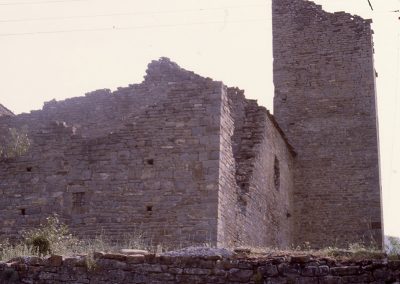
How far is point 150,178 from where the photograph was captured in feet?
38.9

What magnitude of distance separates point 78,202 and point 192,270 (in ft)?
18.6

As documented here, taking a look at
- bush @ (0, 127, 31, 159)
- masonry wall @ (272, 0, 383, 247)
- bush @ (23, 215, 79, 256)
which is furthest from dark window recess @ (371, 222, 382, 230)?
bush @ (0, 127, 31, 159)

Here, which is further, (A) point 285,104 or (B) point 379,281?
(A) point 285,104

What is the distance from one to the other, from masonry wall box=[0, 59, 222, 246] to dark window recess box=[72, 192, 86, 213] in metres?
0.02

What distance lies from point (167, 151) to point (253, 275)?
18.1 ft

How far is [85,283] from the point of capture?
24.4 feet

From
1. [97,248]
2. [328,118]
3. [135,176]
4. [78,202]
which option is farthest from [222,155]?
[328,118]

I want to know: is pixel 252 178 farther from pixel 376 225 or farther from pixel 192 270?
pixel 192 270

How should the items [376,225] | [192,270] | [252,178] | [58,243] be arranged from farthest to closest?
[376,225]
[252,178]
[58,243]
[192,270]

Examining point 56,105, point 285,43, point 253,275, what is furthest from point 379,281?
point 285,43

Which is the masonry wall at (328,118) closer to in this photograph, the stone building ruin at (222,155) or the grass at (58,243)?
the stone building ruin at (222,155)

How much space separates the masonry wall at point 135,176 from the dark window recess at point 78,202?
0.02 metres

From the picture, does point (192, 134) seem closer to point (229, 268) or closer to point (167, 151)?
point (167, 151)

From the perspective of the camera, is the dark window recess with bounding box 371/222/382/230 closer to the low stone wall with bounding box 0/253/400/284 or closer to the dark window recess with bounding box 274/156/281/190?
the dark window recess with bounding box 274/156/281/190
